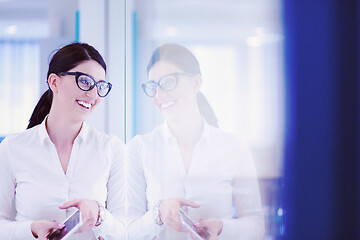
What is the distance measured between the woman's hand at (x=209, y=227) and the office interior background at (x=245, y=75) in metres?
0.26

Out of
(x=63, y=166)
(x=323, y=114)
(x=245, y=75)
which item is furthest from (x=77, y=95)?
(x=323, y=114)

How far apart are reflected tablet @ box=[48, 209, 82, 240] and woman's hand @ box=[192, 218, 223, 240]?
543 mm

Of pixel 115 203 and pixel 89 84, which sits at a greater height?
pixel 89 84

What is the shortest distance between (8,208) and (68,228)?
281mm

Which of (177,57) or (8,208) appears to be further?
(177,57)

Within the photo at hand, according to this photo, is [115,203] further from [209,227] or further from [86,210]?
[209,227]

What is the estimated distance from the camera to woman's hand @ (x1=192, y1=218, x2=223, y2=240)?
65.8 inches

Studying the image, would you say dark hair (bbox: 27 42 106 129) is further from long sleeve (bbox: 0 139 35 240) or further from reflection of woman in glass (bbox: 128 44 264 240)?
reflection of woman in glass (bbox: 128 44 264 240)

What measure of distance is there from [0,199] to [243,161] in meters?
1.13

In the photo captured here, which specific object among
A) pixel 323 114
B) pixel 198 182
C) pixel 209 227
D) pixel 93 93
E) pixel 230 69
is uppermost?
pixel 230 69

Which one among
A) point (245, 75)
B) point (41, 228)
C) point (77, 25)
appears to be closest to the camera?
point (41, 228)

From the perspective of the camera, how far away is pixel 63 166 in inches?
63.8

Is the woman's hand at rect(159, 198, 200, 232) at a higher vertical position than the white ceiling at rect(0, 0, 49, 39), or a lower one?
lower

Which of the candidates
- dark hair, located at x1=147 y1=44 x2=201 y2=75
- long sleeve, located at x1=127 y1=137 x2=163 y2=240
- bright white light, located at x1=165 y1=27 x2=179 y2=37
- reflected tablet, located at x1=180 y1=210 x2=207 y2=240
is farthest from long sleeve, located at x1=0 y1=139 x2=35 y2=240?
bright white light, located at x1=165 y1=27 x2=179 y2=37
